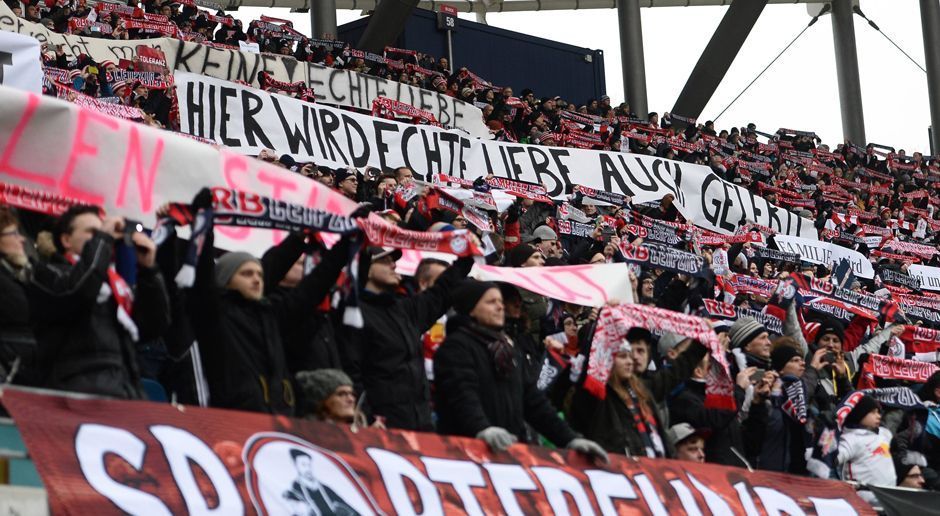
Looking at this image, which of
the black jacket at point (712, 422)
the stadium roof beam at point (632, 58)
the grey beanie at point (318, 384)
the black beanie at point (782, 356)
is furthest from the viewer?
the stadium roof beam at point (632, 58)

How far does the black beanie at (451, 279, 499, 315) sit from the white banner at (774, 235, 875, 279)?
9.48 m

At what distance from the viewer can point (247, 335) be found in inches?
221

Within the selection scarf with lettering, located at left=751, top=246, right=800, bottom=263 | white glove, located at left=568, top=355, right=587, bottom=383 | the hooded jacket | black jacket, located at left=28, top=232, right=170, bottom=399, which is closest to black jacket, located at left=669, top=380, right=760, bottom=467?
the hooded jacket

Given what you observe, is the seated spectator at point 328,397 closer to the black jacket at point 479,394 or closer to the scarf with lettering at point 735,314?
the black jacket at point 479,394

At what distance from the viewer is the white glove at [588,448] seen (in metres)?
6.24

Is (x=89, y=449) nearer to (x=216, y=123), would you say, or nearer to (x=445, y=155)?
(x=216, y=123)

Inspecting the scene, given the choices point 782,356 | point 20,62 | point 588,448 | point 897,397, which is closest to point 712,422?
point 782,356

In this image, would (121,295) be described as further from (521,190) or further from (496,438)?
(521,190)

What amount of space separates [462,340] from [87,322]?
1.78 metres

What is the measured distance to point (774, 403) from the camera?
7.79 metres

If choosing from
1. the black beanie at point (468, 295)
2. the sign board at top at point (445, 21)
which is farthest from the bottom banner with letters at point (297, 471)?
the sign board at top at point (445, 21)

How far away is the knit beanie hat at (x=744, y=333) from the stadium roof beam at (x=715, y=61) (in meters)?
17.4

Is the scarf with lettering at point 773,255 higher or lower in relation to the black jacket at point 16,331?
lower

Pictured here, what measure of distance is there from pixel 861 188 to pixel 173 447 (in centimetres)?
1927
